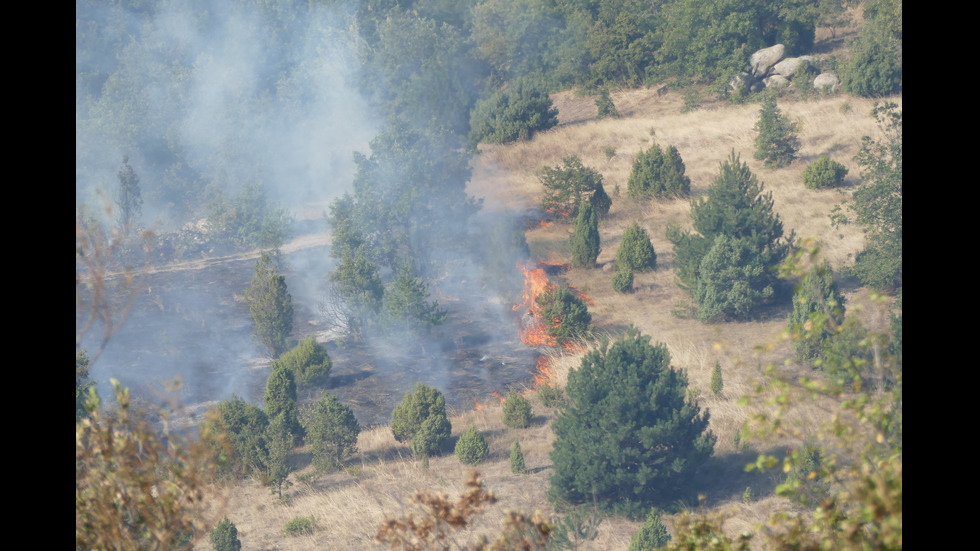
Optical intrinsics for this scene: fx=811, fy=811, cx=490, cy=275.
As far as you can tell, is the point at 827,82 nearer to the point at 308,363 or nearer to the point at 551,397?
the point at 551,397

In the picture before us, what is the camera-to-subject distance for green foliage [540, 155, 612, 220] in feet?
90.6

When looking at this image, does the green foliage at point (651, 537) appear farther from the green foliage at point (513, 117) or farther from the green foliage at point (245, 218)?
the green foliage at point (513, 117)

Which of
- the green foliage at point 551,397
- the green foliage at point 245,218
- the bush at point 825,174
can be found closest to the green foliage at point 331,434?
the green foliage at point 551,397

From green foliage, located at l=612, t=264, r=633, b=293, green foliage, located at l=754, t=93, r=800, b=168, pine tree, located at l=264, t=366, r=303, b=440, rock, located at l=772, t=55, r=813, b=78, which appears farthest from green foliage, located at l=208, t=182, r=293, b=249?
rock, located at l=772, t=55, r=813, b=78

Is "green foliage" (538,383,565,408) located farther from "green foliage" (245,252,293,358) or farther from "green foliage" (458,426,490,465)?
"green foliage" (245,252,293,358)

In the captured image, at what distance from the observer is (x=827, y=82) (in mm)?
32969

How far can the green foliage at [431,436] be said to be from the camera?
1552 cm

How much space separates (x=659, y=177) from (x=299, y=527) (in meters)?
19.3

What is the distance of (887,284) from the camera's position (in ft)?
66.2

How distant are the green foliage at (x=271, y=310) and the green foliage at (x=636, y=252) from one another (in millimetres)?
9471

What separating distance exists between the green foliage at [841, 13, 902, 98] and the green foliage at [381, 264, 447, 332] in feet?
66.0

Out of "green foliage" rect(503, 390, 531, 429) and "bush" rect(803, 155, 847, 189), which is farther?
"bush" rect(803, 155, 847, 189)

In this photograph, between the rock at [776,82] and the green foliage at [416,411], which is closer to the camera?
the green foliage at [416,411]

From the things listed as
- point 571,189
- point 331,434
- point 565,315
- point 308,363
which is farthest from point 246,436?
point 571,189
